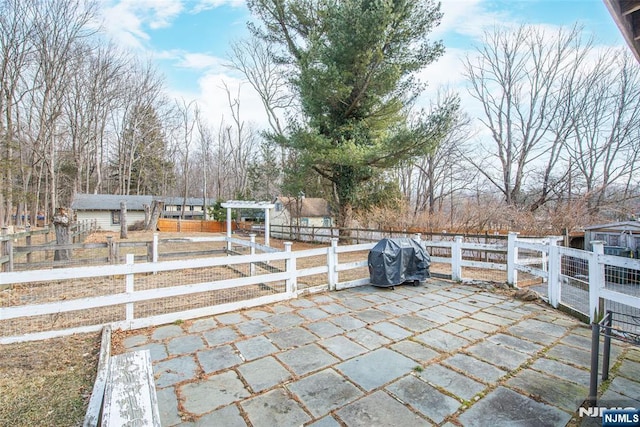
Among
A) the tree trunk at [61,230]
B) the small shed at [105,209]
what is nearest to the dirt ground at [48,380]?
the tree trunk at [61,230]

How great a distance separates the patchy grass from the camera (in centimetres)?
225

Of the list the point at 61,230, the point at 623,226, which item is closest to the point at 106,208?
the point at 61,230

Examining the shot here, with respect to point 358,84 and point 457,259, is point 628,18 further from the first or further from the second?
point 358,84

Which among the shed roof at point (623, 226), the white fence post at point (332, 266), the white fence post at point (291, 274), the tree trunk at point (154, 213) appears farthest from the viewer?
the tree trunk at point (154, 213)

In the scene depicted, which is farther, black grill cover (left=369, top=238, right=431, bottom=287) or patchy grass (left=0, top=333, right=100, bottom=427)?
black grill cover (left=369, top=238, right=431, bottom=287)

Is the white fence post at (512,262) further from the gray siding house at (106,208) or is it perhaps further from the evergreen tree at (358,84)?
the gray siding house at (106,208)

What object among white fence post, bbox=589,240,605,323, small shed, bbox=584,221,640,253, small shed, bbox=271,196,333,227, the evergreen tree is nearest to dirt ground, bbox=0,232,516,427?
white fence post, bbox=589,240,605,323

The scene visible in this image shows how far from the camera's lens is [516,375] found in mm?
2814

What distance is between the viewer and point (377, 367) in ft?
9.68

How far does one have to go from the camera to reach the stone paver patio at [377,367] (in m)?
2.29

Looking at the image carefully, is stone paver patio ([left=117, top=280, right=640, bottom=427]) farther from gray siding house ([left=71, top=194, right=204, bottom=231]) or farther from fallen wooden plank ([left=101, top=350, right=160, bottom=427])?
gray siding house ([left=71, top=194, right=204, bottom=231])

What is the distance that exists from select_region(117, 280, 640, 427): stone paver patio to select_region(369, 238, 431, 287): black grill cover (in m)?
1.17

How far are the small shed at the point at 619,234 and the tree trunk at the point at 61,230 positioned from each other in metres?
17.6

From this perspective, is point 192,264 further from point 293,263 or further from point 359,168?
point 359,168
